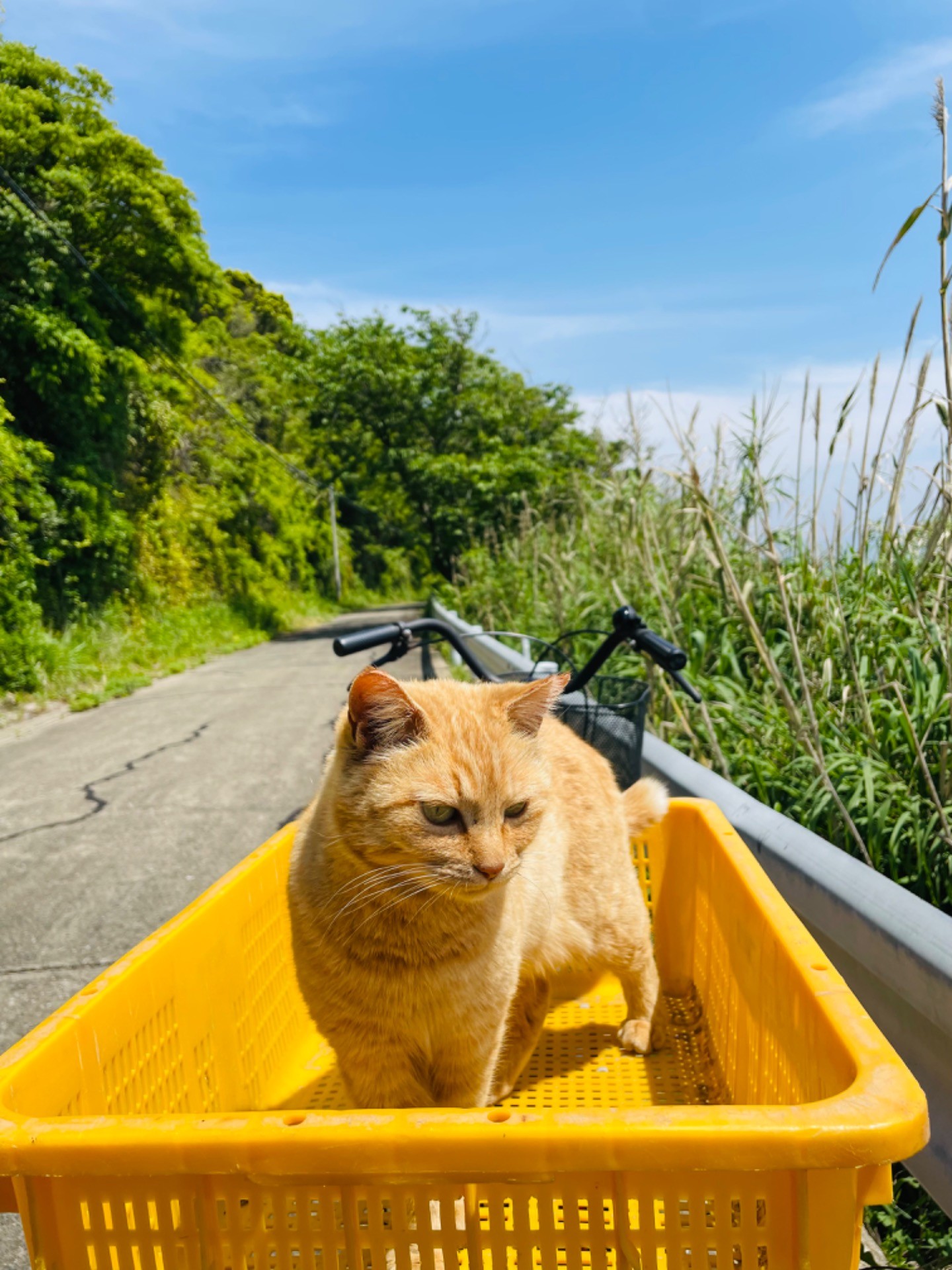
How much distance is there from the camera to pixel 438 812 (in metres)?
1.71

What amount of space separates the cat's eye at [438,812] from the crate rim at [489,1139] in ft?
2.55

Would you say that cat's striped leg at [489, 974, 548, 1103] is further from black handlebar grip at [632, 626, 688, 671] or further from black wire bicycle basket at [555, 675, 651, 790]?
black handlebar grip at [632, 626, 688, 671]

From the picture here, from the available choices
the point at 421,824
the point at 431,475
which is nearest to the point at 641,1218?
the point at 421,824

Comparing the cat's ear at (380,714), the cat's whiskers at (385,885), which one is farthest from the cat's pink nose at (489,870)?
the cat's ear at (380,714)

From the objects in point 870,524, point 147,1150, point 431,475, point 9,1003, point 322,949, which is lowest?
point 9,1003

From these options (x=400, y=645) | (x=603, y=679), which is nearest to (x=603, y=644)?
(x=603, y=679)

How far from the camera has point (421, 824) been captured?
1.68m

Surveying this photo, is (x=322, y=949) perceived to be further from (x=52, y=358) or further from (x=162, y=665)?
(x=52, y=358)

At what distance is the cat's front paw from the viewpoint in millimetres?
2326

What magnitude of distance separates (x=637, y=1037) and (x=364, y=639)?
136 centimetres

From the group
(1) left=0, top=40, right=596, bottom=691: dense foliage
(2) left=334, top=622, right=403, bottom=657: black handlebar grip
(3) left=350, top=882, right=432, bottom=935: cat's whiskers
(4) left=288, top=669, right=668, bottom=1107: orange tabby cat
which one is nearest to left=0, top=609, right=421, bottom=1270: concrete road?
(4) left=288, top=669, right=668, bottom=1107: orange tabby cat

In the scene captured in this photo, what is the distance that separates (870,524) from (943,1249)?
224cm

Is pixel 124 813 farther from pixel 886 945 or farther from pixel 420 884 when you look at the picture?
pixel 886 945

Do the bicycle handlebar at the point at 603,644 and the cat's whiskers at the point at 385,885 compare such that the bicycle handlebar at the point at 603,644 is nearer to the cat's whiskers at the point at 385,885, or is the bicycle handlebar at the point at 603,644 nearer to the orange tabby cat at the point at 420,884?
the orange tabby cat at the point at 420,884
